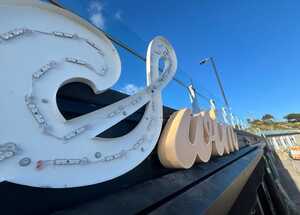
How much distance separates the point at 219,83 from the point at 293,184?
10.1 m

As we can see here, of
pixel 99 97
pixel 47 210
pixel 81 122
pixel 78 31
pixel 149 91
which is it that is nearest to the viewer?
pixel 47 210

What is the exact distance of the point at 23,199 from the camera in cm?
116

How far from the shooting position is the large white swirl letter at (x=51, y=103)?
1.11 metres

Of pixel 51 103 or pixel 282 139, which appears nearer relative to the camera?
pixel 51 103

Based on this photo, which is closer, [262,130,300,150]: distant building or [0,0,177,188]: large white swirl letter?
[0,0,177,188]: large white swirl letter

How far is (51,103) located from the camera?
1.31 m

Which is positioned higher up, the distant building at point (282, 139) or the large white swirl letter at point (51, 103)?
the distant building at point (282, 139)

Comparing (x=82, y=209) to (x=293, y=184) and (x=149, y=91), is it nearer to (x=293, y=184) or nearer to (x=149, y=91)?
(x=149, y=91)

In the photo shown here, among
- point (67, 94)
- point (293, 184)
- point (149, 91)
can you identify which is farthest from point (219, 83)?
point (67, 94)

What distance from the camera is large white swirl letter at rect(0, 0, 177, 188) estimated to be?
1.11 m

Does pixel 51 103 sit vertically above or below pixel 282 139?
below

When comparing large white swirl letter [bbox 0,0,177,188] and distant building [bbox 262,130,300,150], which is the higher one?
distant building [bbox 262,130,300,150]

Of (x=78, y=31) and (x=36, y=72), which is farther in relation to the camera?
(x=78, y=31)

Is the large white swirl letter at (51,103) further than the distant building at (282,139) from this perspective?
No
